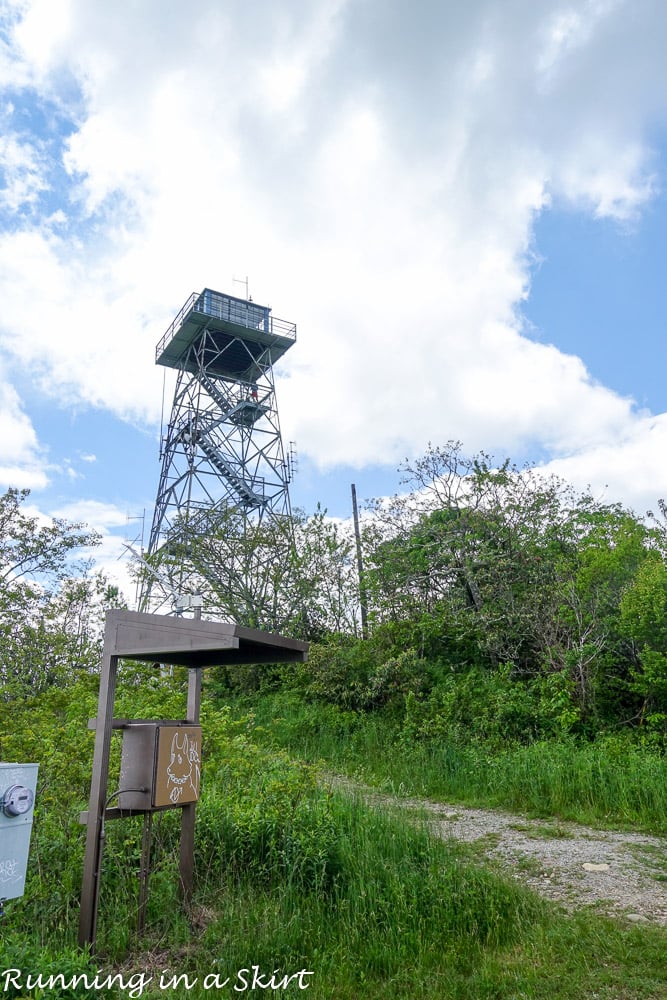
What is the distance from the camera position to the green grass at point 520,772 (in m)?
7.72

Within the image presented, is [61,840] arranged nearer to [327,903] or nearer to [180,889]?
[180,889]

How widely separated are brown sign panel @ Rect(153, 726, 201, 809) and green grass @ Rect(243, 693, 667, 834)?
2.97 meters

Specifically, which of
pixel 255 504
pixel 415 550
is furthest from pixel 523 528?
pixel 255 504

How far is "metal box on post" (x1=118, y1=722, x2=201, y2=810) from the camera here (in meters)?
Result: 4.59

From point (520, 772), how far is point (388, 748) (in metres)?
2.63

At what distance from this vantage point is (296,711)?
548 inches

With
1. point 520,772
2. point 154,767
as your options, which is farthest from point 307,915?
point 520,772

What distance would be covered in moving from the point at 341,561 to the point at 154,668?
7278 mm

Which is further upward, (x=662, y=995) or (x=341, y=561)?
(x=341, y=561)

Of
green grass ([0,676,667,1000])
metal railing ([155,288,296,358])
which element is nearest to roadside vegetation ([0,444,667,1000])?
green grass ([0,676,667,1000])

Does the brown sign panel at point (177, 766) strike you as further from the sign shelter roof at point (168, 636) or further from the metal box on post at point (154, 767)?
the sign shelter roof at point (168, 636)

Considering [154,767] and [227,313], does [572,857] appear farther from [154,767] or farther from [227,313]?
[227,313]

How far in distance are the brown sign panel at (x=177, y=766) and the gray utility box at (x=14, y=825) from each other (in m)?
0.94

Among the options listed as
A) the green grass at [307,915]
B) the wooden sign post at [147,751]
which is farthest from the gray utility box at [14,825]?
the wooden sign post at [147,751]
